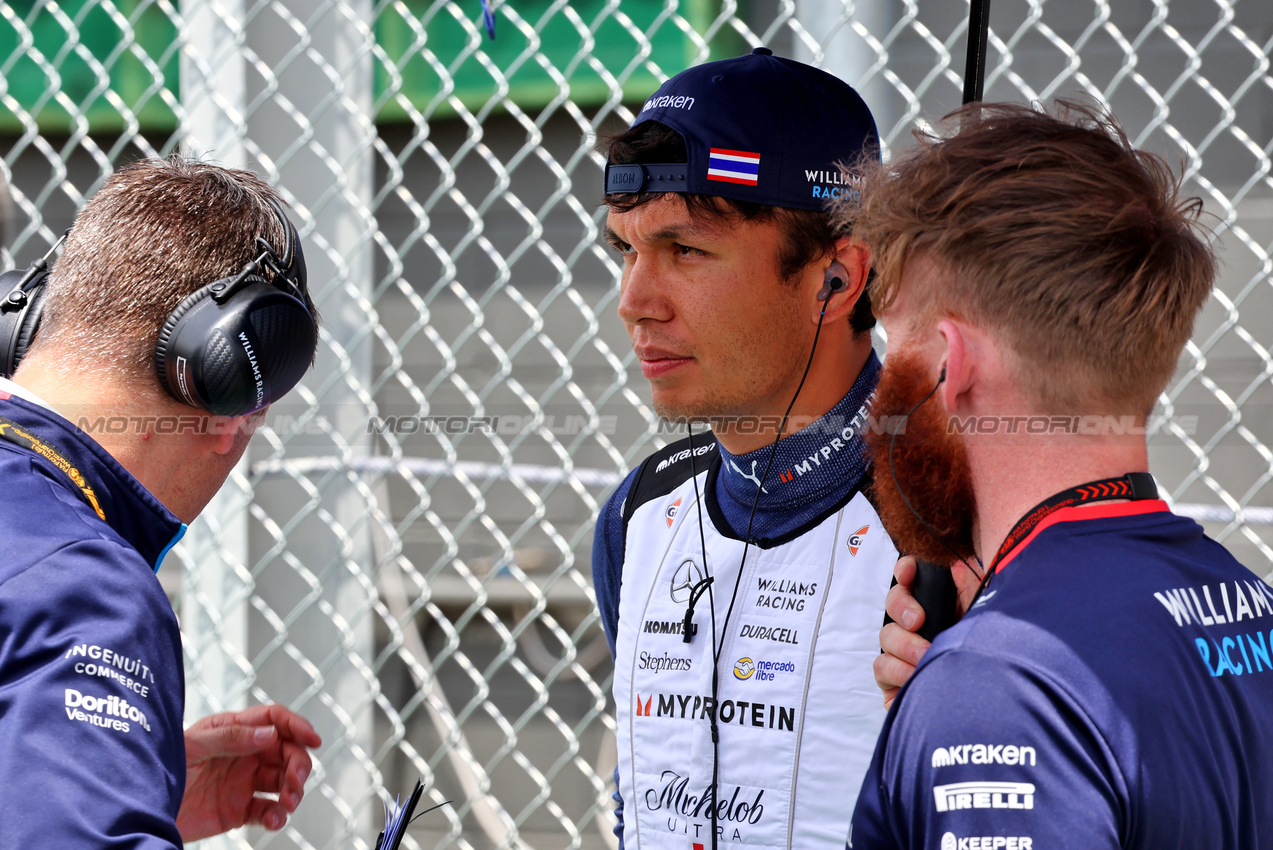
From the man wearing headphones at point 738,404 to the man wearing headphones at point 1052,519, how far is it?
254 mm

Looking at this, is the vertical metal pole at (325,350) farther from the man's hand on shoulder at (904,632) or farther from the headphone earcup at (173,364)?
the man's hand on shoulder at (904,632)

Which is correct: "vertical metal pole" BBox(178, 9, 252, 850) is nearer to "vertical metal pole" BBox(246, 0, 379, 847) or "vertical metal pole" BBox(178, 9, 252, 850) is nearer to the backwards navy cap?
"vertical metal pole" BBox(246, 0, 379, 847)

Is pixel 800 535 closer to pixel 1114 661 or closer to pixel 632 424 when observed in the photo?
pixel 1114 661

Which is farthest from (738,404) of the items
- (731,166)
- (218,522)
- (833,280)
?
(218,522)

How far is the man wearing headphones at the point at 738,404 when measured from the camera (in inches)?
56.1

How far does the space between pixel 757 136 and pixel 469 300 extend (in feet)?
3.83

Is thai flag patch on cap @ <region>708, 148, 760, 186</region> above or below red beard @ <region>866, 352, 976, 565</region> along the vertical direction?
above

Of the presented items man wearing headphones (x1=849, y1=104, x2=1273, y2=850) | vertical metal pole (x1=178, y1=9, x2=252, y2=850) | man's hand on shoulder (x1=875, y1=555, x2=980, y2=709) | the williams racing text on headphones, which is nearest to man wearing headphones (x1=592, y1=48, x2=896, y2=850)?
man's hand on shoulder (x1=875, y1=555, x2=980, y2=709)

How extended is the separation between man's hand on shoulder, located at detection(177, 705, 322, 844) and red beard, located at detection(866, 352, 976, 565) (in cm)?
89

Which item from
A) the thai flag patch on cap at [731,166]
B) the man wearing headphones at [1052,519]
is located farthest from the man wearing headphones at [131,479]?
the man wearing headphones at [1052,519]

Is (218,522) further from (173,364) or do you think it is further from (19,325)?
(173,364)

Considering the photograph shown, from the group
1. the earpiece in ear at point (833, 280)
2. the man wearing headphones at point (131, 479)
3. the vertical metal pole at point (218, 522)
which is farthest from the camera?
the vertical metal pole at point (218, 522)

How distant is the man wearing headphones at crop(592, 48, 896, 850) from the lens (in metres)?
1.42

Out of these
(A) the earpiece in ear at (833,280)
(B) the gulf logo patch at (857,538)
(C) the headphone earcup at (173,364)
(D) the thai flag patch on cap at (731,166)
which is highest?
(D) the thai flag patch on cap at (731,166)
